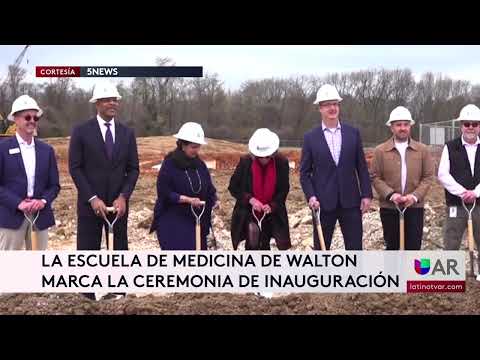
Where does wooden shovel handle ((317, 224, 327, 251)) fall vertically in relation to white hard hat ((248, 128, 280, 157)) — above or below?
below

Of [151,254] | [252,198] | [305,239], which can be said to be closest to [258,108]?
[252,198]

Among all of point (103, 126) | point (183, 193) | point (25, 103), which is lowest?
point (183, 193)

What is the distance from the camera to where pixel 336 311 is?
5.53 metres

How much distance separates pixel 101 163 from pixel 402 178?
2465 mm

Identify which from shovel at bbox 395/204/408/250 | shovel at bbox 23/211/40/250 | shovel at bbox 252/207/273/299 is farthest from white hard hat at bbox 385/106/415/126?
shovel at bbox 23/211/40/250

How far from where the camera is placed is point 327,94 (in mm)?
5508

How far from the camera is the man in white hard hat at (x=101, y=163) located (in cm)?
544

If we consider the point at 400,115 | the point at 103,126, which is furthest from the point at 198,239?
the point at 400,115

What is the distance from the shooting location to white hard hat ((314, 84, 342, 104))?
5.50 m

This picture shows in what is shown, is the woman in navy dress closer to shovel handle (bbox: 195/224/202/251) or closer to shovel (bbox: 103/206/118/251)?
shovel handle (bbox: 195/224/202/251)

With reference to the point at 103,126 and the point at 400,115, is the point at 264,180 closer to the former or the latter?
the point at 400,115

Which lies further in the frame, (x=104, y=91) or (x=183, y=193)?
(x=183, y=193)

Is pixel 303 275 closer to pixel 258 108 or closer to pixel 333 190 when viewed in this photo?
pixel 333 190

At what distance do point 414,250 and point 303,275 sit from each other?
94 centimetres
